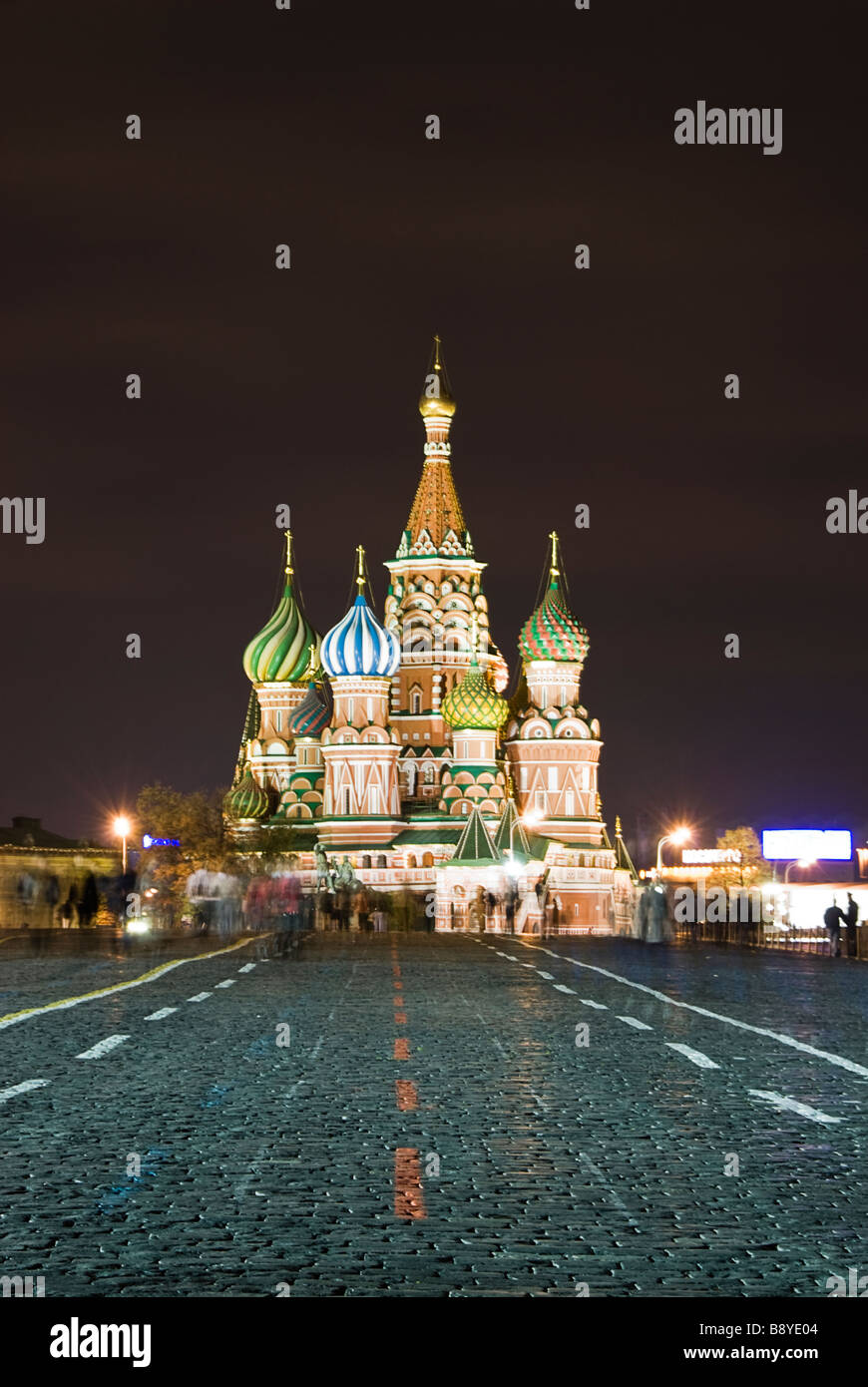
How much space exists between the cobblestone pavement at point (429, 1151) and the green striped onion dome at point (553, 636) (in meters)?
126

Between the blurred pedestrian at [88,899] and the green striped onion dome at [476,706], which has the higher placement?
the green striped onion dome at [476,706]

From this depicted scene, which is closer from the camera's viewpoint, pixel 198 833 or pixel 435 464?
pixel 198 833

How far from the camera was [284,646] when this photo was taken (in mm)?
162750

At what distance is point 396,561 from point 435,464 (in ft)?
30.2

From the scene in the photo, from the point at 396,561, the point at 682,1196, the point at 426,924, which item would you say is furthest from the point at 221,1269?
the point at 396,561

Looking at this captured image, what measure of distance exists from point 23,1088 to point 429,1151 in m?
3.86

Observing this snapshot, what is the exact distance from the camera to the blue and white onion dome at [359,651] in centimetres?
14025

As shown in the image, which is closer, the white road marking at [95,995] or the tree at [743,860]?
the white road marking at [95,995]

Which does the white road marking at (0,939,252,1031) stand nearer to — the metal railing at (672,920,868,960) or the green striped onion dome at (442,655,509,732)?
the metal railing at (672,920,868,960)

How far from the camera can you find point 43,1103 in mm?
13156

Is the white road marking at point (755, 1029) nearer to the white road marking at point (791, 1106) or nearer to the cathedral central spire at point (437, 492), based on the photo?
the white road marking at point (791, 1106)

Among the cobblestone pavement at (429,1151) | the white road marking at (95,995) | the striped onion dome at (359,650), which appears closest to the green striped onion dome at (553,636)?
the striped onion dome at (359,650)

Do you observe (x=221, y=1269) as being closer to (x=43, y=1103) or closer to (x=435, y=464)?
(x=43, y=1103)

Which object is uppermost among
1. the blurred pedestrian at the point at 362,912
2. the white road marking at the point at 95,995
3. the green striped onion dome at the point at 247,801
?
the green striped onion dome at the point at 247,801
